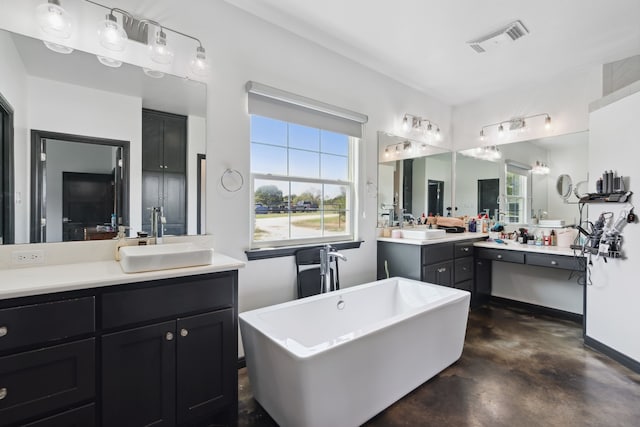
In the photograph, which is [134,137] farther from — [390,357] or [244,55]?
[390,357]

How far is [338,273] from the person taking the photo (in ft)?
9.61

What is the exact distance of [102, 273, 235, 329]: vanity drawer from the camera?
1.36m

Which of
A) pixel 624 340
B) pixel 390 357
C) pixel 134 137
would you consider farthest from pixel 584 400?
pixel 134 137

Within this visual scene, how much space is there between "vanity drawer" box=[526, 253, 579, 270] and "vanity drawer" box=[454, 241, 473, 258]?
22.7 inches

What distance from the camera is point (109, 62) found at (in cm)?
183

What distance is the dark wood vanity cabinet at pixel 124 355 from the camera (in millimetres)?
1171

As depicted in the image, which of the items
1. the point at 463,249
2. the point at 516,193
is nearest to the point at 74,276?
the point at 463,249

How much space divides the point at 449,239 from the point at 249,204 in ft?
7.20

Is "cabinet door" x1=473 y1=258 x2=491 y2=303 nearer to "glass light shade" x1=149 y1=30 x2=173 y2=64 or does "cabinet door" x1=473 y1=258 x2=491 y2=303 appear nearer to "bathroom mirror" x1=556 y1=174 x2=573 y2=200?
"bathroom mirror" x1=556 y1=174 x2=573 y2=200

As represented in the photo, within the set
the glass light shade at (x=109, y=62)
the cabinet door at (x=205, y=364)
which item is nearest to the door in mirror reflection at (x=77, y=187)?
the glass light shade at (x=109, y=62)

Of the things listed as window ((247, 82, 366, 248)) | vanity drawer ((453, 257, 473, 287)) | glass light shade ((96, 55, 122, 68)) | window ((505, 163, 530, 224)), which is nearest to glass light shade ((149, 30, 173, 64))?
glass light shade ((96, 55, 122, 68))

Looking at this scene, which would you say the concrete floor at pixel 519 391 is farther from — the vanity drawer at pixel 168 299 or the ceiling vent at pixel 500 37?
the ceiling vent at pixel 500 37

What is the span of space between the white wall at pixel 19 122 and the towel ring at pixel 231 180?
107cm

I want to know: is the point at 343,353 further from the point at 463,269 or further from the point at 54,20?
the point at 463,269
